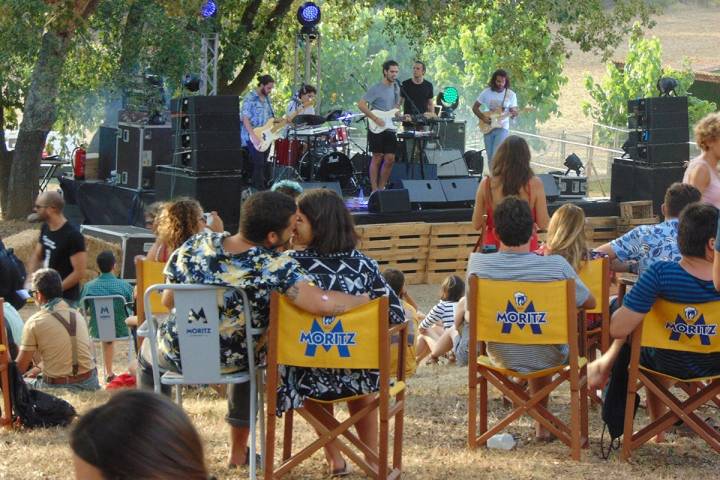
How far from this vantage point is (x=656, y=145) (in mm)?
13523

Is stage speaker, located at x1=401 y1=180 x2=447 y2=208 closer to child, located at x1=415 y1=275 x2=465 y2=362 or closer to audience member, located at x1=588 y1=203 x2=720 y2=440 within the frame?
child, located at x1=415 y1=275 x2=465 y2=362

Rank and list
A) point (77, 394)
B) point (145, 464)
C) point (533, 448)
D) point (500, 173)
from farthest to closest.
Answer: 1. point (77, 394)
2. point (500, 173)
3. point (533, 448)
4. point (145, 464)

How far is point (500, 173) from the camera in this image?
6.21 metres

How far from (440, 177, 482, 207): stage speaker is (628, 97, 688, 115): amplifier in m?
2.04

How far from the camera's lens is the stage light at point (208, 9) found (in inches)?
603

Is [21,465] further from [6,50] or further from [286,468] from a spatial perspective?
[6,50]

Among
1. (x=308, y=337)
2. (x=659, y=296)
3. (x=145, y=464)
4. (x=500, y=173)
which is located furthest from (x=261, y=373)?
(x=145, y=464)

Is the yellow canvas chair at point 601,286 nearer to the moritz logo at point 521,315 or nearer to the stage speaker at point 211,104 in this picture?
the moritz logo at point 521,315

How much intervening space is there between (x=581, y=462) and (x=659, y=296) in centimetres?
74

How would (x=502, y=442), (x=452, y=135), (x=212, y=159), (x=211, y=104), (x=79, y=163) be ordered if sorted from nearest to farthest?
(x=502, y=442)
(x=211, y=104)
(x=212, y=159)
(x=79, y=163)
(x=452, y=135)

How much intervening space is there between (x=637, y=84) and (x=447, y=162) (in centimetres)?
1179

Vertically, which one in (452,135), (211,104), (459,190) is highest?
(211,104)

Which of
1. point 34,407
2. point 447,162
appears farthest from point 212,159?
point 34,407

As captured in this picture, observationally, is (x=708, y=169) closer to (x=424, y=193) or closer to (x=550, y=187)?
(x=424, y=193)
